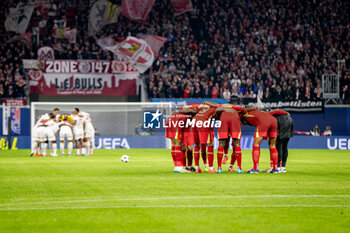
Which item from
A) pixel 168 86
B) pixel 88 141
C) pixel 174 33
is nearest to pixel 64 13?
pixel 174 33

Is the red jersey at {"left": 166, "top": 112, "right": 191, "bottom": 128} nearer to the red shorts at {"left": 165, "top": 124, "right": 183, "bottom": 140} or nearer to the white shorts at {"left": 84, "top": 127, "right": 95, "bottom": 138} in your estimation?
the red shorts at {"left": 165, "top": 124, "right": 183, "bottom": 140}

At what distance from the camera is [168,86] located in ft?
133

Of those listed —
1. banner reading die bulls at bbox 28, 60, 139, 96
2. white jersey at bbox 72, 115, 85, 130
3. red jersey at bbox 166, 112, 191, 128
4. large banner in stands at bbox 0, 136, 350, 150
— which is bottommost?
large banner in stands at bbox 0, 136, 350, 150

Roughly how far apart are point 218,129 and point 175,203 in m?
7.02

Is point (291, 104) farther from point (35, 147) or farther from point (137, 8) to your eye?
point (35, 147)

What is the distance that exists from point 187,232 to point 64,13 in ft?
135

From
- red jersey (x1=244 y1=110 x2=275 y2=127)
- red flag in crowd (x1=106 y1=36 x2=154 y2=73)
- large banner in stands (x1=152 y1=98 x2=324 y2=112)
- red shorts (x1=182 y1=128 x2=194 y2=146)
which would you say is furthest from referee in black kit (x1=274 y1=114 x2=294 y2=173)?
red flag in crowd (x1=106 y1=36 x2=154 y2=73)

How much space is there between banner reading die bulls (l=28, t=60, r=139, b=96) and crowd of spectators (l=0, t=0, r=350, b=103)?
1553mm

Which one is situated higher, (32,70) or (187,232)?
(32,70)

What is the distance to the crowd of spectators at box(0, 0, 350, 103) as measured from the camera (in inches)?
1592

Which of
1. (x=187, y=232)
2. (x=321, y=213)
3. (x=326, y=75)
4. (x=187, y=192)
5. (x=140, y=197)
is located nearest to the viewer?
(x=187, y=232)

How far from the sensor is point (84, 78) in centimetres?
3966

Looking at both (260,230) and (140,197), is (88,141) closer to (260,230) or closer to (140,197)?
(140,197)

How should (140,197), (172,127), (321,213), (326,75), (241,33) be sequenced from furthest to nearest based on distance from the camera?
(241,33) < (326,75) < (172,127) < (140,197) < (321,213)
